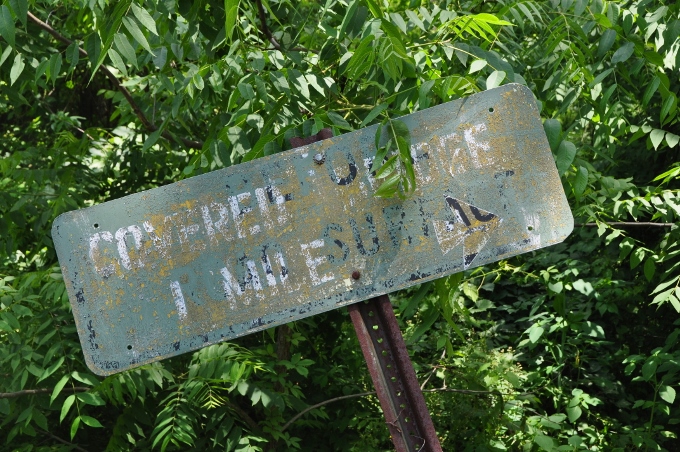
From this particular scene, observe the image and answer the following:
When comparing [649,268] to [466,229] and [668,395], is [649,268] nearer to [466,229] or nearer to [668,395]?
[668,395]

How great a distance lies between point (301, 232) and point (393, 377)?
1.01 ft

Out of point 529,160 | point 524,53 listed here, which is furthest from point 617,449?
point 529,160

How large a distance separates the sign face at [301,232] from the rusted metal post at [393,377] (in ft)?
0.20

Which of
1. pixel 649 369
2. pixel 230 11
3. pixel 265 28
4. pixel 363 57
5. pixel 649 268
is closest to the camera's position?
pixel 230 11

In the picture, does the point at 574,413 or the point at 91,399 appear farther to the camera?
the point at 574,413

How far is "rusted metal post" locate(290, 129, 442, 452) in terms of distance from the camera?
1399 mm

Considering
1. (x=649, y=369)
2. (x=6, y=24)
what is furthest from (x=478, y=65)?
(x=649, y=369)

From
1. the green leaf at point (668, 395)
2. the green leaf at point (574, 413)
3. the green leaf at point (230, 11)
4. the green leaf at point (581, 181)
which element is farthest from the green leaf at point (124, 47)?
the green leaf at point (574, 413)

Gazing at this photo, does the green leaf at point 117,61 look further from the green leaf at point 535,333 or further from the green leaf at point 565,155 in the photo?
the green leaf at point 535,333

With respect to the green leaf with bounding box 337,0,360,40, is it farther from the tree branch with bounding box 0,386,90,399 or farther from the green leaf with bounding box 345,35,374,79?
the tree branch with bounding box 0,386,90,399

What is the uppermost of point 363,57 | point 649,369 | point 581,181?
point 363,57

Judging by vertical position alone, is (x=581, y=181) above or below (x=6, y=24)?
below

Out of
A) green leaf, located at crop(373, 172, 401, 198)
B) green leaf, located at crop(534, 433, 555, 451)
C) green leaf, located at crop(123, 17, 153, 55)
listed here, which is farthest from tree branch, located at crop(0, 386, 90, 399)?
green leaf, located at crop(534, 433, 555, 451)

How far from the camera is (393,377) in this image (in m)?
1.42
